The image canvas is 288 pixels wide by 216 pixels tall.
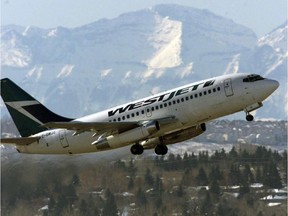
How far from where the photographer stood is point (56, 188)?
104062mm

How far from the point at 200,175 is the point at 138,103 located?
6186 centimetres

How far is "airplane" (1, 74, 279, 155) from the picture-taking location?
219ft

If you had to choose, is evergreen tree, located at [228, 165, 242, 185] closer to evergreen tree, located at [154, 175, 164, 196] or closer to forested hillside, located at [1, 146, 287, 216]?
forested hillside, located at [1, 146, 287, 216]

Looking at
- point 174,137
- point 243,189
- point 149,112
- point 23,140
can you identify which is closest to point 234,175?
point 243,189

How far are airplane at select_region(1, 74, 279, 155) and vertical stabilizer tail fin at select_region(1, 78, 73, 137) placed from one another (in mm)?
118

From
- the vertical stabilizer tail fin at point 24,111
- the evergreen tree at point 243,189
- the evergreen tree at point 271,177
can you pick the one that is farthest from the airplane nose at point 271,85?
the evergreen tree at point 271,177

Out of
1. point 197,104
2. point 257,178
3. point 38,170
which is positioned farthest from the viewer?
point 257,178

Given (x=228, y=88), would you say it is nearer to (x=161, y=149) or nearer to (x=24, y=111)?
(x=161, y=149)

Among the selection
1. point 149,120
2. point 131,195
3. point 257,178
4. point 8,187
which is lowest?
point 257,178

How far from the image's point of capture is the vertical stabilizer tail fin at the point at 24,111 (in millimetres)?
77438

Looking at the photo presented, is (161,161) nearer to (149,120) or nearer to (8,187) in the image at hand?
(8,187)

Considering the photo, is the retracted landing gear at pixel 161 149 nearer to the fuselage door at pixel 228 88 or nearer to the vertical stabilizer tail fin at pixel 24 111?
the fuselage door at pixel 228 88

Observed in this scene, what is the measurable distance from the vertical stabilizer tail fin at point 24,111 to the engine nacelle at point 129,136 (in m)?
7.33

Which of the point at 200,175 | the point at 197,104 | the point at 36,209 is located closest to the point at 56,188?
the point at 36,209
